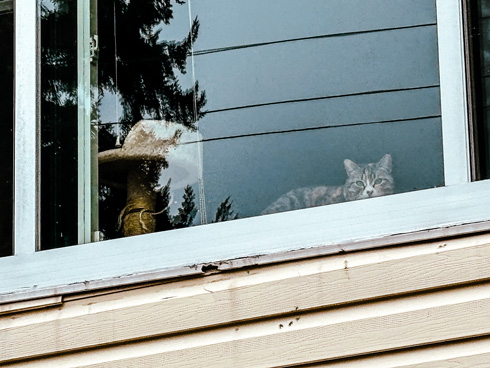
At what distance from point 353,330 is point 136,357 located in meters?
0.62

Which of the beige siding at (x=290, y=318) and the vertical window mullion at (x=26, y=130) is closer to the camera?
the beige siding at (x=290, y=318)

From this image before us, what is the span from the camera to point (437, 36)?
2.49m

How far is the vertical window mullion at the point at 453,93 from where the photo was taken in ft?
7.77

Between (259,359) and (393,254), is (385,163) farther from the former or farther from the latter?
(259,359)

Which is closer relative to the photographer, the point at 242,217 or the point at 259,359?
the point at 259,359

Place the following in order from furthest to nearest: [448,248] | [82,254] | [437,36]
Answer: [82,254] → [437,36] → [448,248]

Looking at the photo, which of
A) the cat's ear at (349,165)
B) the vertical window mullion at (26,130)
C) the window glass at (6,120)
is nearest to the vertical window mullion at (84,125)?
the vertical window mullion at (26,130)

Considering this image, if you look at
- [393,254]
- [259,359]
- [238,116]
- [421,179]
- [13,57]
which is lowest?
[259,359]

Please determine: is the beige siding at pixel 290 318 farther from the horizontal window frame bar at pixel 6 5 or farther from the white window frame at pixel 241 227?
the horizontal window frame bar at pixel 6 5

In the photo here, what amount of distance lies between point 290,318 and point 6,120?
1170 mm

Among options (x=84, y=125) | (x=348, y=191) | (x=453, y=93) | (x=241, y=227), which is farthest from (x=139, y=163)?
(x=453, y=93)

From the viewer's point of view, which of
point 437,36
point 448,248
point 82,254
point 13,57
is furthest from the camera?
point 13,57

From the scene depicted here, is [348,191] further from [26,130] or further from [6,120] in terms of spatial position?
[6,120]

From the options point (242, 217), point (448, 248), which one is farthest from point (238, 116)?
point (448, 248)
